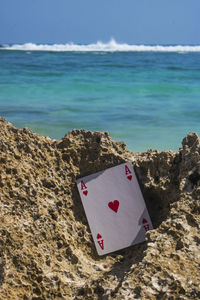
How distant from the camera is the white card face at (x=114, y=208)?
2215 mm

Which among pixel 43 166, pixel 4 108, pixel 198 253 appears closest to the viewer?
pixel 198 253

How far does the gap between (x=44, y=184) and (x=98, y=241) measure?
0.39m

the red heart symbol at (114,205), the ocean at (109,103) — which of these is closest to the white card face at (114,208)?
the red heart symbol at (114,205)

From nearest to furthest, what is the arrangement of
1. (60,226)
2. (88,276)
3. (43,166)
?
(88,276)
(60,226)
(43,166)

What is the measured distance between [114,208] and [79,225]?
202mm

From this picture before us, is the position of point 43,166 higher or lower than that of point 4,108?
lower

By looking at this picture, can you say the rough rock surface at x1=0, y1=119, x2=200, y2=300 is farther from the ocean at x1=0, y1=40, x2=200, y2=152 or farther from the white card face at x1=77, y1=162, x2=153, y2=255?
the ocean at x1=0, y1=40, x2=200, y2=152

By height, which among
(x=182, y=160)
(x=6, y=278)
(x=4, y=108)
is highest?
(x=4, y=108)

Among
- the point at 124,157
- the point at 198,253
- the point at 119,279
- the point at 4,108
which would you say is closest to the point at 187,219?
the point at 198,253

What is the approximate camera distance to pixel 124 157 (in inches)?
93.1

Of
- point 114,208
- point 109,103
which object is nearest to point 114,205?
point 114,208

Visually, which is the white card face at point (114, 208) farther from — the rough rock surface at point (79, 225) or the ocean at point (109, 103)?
the ocean at point (109, 103)

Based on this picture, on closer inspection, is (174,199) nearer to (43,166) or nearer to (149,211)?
(149,211)

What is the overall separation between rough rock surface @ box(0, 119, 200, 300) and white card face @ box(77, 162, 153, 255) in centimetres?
4
